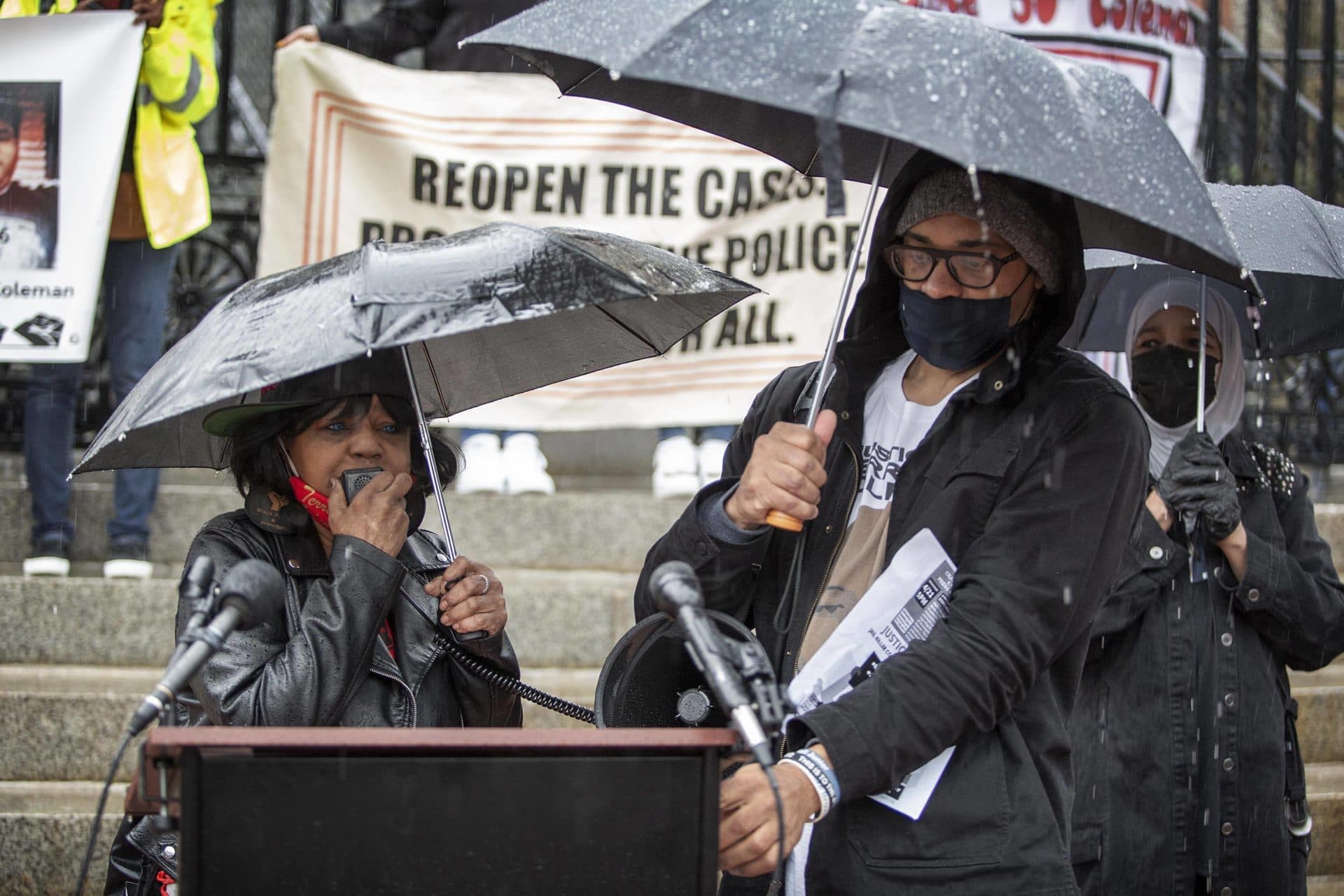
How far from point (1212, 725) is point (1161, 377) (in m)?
0.95

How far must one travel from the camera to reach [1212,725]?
12.3 feet

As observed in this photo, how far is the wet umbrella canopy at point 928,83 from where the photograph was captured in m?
2.03

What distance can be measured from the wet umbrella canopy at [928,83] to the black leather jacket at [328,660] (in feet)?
3.40

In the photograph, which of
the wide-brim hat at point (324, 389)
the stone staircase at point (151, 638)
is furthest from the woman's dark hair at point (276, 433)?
the stone staircase at point (151, 638)

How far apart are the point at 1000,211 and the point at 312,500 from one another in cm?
141

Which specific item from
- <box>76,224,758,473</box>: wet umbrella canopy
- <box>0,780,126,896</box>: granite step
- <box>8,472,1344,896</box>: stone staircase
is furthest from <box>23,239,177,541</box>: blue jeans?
<box>76,224,758,473</box>: wet umbrella canopy

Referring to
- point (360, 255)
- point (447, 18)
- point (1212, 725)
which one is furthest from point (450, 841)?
point (447, 18)

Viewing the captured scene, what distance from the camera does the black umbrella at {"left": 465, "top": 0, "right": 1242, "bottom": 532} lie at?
2.02 m

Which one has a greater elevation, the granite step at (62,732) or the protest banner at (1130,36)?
the protest banner at (1130,36)

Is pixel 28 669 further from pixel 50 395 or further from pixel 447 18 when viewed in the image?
pixel 447 18

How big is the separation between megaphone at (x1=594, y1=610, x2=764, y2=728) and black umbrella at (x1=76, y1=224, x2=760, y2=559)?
0.54 meters

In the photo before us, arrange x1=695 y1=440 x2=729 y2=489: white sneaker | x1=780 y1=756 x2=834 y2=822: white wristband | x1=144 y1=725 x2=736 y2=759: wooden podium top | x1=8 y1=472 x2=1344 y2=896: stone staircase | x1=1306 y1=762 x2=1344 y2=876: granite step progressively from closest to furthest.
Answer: x1=144 y1=725 x2=736 y2=759: wooden podium top
x1=780 y1=756 x2=834 y2=822: white wristband
x1=8 y1=472 x2=1344 y2=896: stone staircase
x1=1306 y1=762 x2=1344 y2=876: granite step
x1=695 y1=440 x2=729 y2=489: white sneaker

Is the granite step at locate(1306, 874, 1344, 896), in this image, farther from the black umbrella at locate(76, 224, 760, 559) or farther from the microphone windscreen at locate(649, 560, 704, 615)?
the microphone windscreen at locate(649, 560, 704, 615)

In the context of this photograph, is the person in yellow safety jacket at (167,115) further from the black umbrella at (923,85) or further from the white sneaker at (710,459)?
the black umbrella at (923,85)
